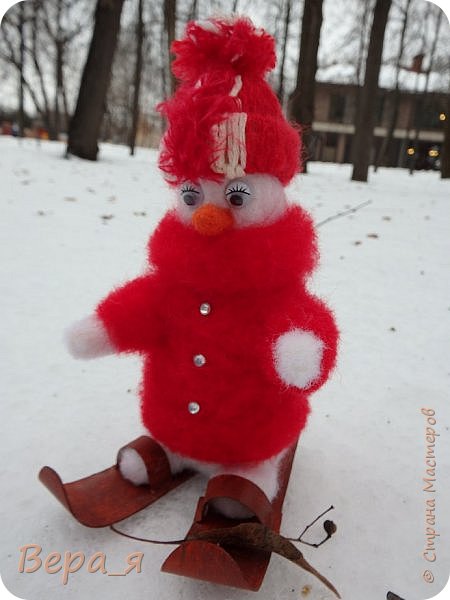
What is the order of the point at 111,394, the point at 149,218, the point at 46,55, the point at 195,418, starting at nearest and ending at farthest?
the point at 195,418 → the point at 111,394 → the point at 149,218 → the point at 46,55

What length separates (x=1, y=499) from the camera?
889mm

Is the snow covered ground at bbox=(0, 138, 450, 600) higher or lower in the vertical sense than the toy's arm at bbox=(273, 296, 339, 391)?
lower

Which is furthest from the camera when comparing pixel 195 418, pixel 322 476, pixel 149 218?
Result: pixel 149 218

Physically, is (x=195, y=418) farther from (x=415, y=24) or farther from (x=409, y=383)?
(x=415, y=24)

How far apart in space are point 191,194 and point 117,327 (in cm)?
30

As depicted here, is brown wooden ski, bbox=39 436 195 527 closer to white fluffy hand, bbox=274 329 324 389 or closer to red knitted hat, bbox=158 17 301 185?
white fluffy hand, bbox=274 329 324 389

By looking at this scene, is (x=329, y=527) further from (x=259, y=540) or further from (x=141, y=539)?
(x=141, y=539)

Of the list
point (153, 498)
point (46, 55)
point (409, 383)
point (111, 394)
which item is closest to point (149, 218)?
point (111, 394)

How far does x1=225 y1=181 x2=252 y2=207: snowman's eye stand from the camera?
783mm

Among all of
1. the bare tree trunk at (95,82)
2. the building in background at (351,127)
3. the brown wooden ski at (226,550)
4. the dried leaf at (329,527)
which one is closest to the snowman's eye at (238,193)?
the brown wooden ski at (226,550)

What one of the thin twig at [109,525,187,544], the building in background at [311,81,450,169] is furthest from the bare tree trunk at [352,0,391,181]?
the thin twig at [109,525,187,544]

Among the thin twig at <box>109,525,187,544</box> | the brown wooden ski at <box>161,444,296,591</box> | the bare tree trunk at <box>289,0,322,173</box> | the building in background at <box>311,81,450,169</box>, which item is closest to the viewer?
the brown wooden ski at <box>161,444,296,591</box>

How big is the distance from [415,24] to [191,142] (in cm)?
95

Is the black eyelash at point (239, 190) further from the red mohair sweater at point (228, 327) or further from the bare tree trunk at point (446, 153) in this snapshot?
the bare tree trunk at point (446, 153)
